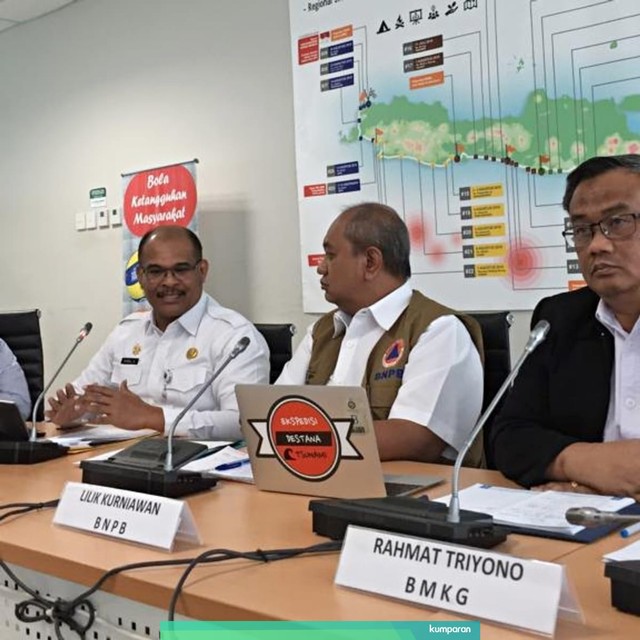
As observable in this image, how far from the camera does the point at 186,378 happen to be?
2.73 m

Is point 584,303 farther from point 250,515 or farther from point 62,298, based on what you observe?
point 62,298

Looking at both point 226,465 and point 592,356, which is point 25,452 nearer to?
point 226,465

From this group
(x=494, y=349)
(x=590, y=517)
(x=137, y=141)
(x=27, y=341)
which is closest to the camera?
(x=590, y=517)

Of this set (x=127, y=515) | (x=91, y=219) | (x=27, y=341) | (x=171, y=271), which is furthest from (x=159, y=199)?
(x=127, y=515)

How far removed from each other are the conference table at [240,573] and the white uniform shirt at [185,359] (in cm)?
102

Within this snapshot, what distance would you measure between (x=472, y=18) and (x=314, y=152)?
83 cm

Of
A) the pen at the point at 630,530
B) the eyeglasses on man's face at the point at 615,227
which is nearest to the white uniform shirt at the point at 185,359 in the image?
the eyeglasses on man's face at the point at 615,227

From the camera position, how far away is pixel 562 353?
1749 millimetres

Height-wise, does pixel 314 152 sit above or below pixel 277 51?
below

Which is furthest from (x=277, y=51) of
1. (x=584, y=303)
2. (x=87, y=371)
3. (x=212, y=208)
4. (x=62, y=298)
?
(x=584, y=303)

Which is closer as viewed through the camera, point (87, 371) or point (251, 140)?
point (87, 371)

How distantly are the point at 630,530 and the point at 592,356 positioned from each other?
55cm

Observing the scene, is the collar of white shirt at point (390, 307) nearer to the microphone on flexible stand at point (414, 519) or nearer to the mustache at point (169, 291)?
the mustache at point (169, 291)

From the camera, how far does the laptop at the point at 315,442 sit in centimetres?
138
